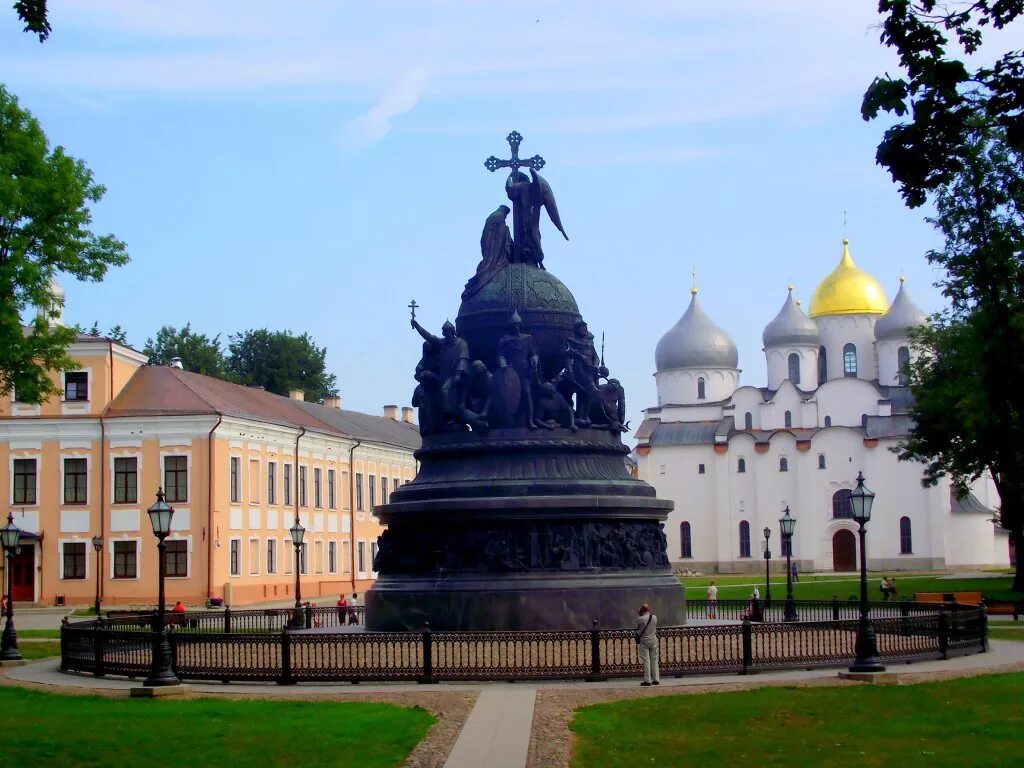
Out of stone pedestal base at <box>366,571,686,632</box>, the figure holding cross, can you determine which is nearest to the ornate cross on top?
the figure holding cross

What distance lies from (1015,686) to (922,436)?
123 ft

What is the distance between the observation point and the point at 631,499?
27656 mm

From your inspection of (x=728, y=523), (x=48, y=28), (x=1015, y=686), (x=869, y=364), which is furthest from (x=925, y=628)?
(x=869, y=364)

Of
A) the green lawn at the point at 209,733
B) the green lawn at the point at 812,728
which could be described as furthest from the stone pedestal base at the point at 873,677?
the green lawn at the point at 209,733

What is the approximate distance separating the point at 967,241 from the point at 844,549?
62.5 meters

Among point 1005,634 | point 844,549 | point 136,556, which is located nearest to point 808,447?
point 844,549

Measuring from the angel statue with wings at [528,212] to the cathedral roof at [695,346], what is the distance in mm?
90970

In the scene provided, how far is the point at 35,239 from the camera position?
35.4m

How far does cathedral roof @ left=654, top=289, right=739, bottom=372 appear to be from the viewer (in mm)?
121625

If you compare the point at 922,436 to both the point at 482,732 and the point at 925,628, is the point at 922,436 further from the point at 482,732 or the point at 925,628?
the point at 482,732

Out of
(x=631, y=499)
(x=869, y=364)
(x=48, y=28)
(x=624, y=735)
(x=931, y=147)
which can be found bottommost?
(x=624, y=735)

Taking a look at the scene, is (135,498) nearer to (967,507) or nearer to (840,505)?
(840,505)

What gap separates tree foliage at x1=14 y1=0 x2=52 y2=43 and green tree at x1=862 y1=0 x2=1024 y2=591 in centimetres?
691

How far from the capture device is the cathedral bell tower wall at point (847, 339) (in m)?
118
